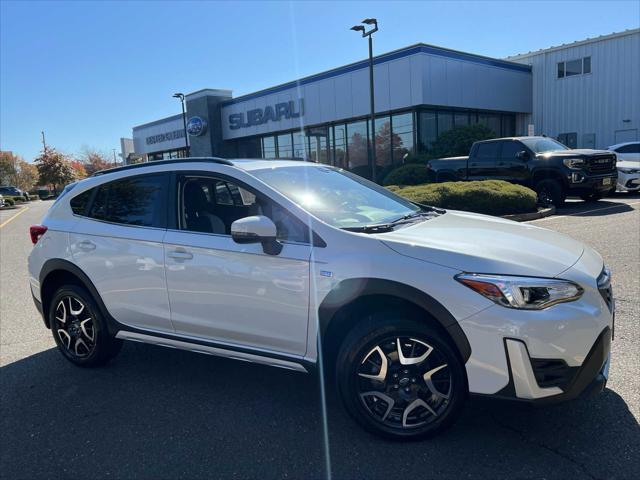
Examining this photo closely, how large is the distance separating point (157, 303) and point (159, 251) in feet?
1.26

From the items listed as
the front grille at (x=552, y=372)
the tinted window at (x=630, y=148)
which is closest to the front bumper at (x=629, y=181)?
the tinted window at (x=630, y=148)

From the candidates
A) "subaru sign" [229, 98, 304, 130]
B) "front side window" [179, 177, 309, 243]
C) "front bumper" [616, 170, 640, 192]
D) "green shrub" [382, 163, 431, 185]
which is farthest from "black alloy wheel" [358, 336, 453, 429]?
"subaru sign" [229, 98, 304, 130]

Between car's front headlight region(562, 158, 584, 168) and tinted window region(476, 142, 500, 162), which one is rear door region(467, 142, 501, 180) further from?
car's front headlight region(562, 158, 584, 168)

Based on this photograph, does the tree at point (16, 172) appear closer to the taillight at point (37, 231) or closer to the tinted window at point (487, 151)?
the tinted window at point (487, 151)

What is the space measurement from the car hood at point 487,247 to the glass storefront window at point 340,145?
81.5 ft

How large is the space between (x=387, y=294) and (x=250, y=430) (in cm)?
125

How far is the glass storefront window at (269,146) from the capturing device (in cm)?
3288

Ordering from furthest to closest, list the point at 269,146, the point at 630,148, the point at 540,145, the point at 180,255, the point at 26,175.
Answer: the point at 26,175, the point at 269,146, the point at 630,148, the point at 540,145, the point at 180,255

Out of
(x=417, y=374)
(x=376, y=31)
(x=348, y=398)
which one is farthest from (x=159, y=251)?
(x=376, y=31)

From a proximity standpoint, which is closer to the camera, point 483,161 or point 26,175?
point 483,161

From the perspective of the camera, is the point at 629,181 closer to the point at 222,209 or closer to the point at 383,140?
the point at 383,140

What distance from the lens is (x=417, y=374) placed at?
290cm

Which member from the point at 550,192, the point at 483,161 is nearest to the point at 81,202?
the point at 550,192

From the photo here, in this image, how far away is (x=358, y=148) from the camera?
27.1 metres
